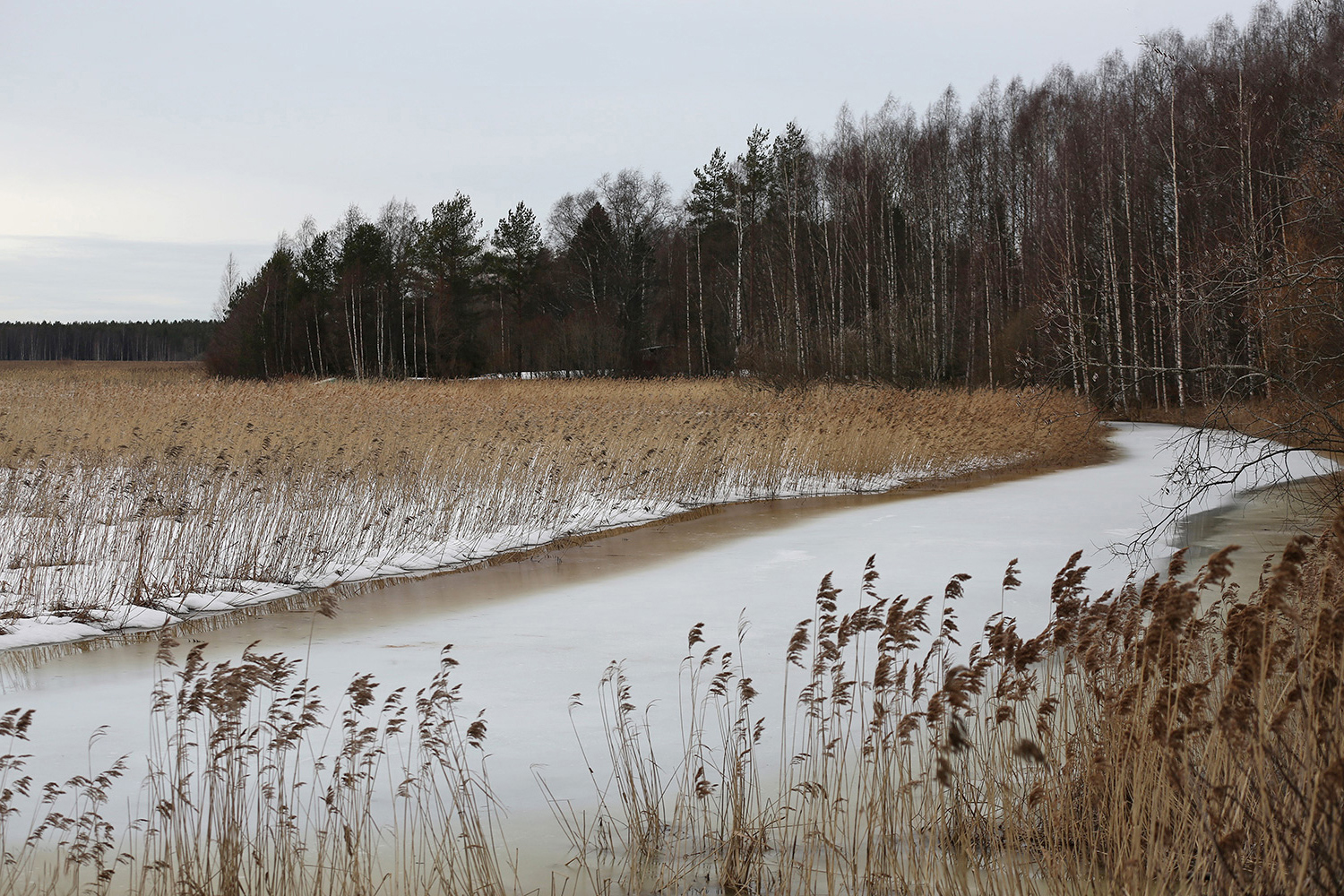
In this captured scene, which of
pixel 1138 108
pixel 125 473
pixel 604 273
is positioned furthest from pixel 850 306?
pixel 125 473

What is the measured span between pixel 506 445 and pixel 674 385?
15284mm

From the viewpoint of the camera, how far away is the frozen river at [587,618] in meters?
4.38

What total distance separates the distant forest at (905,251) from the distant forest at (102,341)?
66.6 m

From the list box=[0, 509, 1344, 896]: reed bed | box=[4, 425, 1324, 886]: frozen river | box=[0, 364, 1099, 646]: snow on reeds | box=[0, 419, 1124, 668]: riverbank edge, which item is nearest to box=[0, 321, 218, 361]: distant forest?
box=[0, 364, 1099, 646]: snow on reeds

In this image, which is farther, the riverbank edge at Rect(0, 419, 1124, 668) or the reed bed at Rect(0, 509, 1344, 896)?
the riverbank edge at Rect(0, 419, 1124, 668)

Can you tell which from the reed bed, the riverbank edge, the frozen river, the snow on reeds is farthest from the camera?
the snow on reeds

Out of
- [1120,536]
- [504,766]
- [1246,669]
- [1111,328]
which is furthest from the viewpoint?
[1111,328]

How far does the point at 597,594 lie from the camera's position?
734 cm

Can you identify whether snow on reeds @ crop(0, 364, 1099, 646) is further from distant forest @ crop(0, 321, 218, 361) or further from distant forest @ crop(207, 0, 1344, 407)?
distant forest @ crop(0, 321, 218, 361)

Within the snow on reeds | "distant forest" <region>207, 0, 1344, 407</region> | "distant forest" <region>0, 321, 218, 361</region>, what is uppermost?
"distant forest" <region>0, 321, 218, 361</region>

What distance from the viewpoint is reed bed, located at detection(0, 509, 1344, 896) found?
93.4 inches

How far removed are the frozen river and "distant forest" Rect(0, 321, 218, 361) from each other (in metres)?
110

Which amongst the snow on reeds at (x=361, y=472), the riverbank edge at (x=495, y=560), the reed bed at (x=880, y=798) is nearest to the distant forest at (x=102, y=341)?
the snow on reeds at (x=361, y=472)

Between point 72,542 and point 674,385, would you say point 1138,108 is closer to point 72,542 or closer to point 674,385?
point 674,385
